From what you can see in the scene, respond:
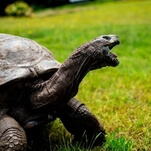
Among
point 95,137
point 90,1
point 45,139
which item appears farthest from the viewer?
point 90,1

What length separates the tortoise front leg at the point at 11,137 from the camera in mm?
2004

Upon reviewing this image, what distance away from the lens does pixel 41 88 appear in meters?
2.19

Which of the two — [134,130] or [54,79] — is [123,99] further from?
[54,79]

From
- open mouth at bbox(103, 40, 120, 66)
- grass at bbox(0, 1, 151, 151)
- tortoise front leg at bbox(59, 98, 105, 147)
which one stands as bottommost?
grass at bbox(0, 1, 151, 151)

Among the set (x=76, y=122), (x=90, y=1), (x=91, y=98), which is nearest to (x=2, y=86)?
(x=76, y=122)

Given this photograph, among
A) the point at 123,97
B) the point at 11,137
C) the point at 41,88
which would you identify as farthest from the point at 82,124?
the point at 123,97

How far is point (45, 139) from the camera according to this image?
257 cm

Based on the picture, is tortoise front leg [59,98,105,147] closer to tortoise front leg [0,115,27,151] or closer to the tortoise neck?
the tortoise neck

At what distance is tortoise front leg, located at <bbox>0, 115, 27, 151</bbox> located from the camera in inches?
78.9

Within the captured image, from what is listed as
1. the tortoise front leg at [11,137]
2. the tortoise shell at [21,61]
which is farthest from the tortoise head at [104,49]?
the tortoise front leg at [11,137]

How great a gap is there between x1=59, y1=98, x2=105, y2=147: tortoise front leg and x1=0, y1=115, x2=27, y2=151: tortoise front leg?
0.38 metres

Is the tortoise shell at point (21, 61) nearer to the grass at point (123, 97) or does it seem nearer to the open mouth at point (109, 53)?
the open mouth at point (109, 53)

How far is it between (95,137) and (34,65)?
2.09 ft

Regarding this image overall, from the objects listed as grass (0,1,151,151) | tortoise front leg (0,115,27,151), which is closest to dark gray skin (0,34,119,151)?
tortoise front leg (0,115,27,151)
